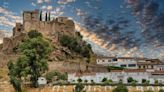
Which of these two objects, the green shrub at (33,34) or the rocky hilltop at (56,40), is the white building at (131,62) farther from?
the green shrub at (33,34)

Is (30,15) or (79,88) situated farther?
(30,15)

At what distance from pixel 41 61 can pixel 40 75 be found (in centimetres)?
247

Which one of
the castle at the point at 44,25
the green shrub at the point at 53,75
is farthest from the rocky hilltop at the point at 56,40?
the green shrub at the point at 53,75

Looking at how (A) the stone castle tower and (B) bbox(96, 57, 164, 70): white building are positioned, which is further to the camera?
(A) the stone castle tower

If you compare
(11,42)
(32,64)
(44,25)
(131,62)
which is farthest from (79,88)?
(44,25)

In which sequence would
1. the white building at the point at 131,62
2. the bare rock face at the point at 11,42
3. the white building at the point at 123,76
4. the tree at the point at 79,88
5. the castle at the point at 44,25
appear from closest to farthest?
the tree at the point at 79,88, the white building at the point at 123,76, the white building at the point at 131,62, the bare rock face at the point at 11,42, the castle at the point at 44,25

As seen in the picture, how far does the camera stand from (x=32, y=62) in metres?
62.1

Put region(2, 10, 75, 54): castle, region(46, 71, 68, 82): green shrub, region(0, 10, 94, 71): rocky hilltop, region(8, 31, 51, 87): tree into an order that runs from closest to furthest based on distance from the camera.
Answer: region(8, 31, 51, 87): tree → region(46, 71, 68, 82): green shrub → region(0, 10, 94, 71): rocky hilltop → region(2, 10, 75, 54): castle

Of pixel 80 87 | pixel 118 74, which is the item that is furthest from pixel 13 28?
pixel 80 87

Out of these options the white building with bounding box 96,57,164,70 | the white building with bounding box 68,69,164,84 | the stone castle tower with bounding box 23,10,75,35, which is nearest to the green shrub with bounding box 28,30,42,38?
the stone castle tower with bounding box 23,10,75,35

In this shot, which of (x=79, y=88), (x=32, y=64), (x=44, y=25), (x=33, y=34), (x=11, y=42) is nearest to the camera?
(x=79, y=88)

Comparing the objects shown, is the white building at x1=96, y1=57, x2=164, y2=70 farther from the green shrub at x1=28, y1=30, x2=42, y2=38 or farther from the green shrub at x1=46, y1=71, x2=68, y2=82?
the green shrub at x1=46, y1=71, x2=68, y2=82

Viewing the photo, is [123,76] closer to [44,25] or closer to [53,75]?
[53,75]

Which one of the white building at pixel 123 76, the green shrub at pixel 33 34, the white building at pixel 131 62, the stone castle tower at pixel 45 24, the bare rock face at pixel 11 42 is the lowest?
the white building at pixel 123 76
